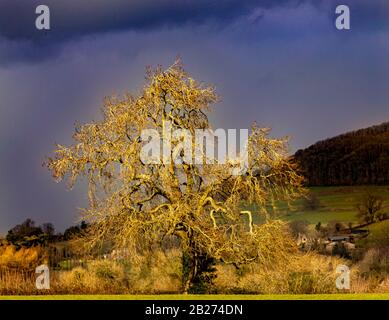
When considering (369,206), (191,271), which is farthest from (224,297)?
(369,206)

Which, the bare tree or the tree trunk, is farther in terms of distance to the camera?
the bare tree

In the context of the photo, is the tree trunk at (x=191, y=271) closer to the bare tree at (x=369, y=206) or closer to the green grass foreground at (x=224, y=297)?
the green grass foreground at (x=224, y=297)

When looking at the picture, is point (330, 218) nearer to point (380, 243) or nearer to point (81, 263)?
point (380, 243)

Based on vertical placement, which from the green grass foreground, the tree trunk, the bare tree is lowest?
the green grass foreground

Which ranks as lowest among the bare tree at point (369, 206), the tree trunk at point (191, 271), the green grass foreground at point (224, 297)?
the green grass foreground at point (224, 297)

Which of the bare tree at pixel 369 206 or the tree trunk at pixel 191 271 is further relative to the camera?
the bare tree at pixel 369 206

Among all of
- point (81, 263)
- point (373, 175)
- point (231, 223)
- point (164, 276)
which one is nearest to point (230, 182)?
point (231, 223)

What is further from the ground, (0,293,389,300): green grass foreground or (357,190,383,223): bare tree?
(357,190,383,223): bare tree

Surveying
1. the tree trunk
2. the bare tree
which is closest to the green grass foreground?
the tree trunk

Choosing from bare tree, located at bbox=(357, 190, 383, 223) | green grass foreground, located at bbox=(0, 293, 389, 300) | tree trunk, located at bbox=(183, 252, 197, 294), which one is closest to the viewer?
green grass foreground, located at bbox=(0, 293, 389, 300)

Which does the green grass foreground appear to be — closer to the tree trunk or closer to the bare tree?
the tree trunk

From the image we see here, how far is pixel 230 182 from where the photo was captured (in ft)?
81.2

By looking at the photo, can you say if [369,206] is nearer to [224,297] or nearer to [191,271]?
[191,271]

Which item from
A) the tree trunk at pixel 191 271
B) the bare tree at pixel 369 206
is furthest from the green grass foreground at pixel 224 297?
the bare tree at pixel 369 206
